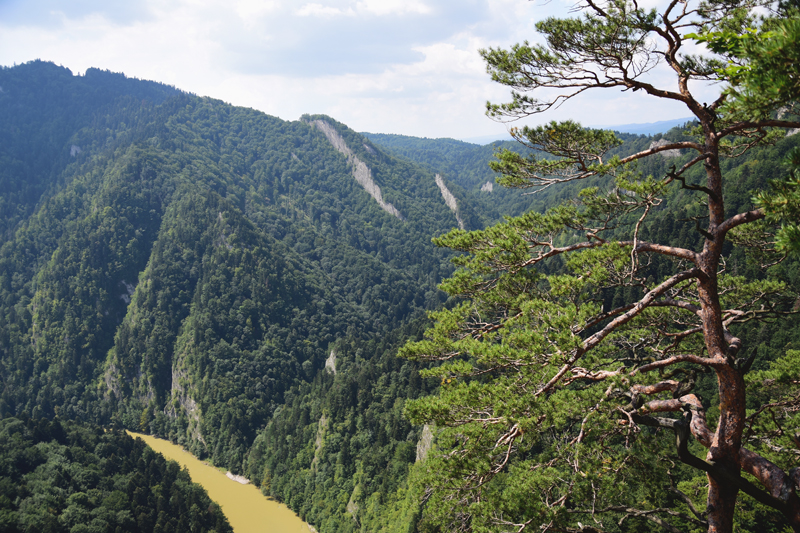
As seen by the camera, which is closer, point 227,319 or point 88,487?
point 88,487

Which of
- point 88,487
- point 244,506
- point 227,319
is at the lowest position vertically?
point 244,506

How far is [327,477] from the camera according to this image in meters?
62.7

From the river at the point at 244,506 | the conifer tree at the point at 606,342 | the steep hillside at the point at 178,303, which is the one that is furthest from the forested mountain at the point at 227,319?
the conifer tree at the point at 606,342

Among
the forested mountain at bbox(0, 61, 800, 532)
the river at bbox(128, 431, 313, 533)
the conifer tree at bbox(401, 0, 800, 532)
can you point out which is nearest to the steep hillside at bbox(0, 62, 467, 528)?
the forested mountain at bbox(0, 61, 800, 532)

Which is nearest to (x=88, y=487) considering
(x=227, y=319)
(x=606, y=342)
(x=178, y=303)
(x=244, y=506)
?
(x=244, y=506)

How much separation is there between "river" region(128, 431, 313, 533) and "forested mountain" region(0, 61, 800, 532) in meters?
1.79

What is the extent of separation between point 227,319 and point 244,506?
53.0 meters

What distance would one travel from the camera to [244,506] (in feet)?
216

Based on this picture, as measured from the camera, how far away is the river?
60.0 m

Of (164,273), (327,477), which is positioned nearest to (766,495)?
(327,477)

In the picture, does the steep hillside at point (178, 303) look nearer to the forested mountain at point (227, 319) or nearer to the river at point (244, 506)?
the forested mountain at point (227, 319)

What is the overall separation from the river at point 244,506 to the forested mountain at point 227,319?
1789mm

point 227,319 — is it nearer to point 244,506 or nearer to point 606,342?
point 244,506

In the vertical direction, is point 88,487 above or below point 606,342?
below
